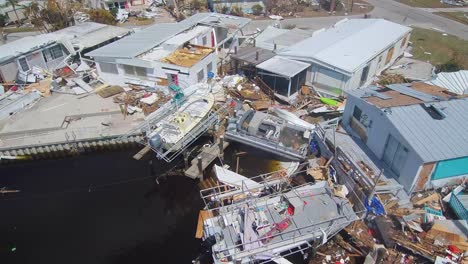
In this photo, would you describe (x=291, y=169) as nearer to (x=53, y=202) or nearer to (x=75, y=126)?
(x=53, y=202)

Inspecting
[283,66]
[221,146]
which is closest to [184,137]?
[221,146]

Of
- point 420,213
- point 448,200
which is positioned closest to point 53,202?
point 420,213

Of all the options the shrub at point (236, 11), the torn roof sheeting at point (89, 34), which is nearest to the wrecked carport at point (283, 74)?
the torn roof sheeting at point (89, 34)

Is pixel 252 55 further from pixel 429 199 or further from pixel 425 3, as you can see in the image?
pixel 425 3

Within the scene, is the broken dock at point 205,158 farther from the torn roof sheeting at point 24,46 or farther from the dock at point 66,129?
the torn roof sheeting at point 24,46

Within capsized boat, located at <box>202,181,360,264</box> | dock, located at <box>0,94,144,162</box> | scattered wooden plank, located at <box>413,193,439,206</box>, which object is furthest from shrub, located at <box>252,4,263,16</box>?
scattered wooden plank, located at <box>413,193,439,206</box>
